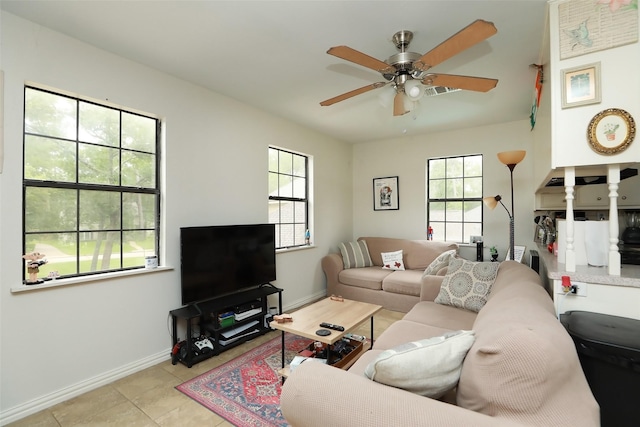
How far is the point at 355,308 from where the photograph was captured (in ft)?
9.00

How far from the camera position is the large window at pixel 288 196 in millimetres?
4020

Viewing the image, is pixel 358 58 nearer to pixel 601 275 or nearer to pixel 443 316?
pixel 601 275

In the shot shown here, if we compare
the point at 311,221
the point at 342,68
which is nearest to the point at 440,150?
the point at 311,221

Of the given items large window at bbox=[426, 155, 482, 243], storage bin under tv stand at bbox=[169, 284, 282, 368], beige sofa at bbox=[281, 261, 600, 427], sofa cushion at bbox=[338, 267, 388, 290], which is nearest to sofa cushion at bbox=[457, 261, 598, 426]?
beige sofa at bbox=[281, 261, 600, 427]

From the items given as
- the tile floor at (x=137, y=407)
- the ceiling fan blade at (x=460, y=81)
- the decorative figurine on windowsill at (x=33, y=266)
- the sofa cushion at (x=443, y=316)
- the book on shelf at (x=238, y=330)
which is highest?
the ceiling fan blade at (x=460, y=81)

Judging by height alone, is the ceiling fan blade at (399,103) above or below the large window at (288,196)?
above

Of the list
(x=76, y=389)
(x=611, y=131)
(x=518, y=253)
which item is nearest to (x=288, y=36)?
(x=611, y=131)

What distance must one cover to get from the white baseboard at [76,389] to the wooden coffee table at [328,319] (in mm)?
→ 1151

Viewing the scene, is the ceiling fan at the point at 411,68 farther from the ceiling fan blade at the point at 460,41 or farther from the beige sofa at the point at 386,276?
the beige sofa at the point at 386,276

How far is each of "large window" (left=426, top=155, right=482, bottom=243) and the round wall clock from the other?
3057 millimetres

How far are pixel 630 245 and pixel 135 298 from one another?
14.3 feet

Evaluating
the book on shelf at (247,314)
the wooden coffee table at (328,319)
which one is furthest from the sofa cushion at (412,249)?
the book on shelf at (247,314)

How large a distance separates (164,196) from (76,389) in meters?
1.59

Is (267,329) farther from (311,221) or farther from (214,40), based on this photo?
(214,40)
